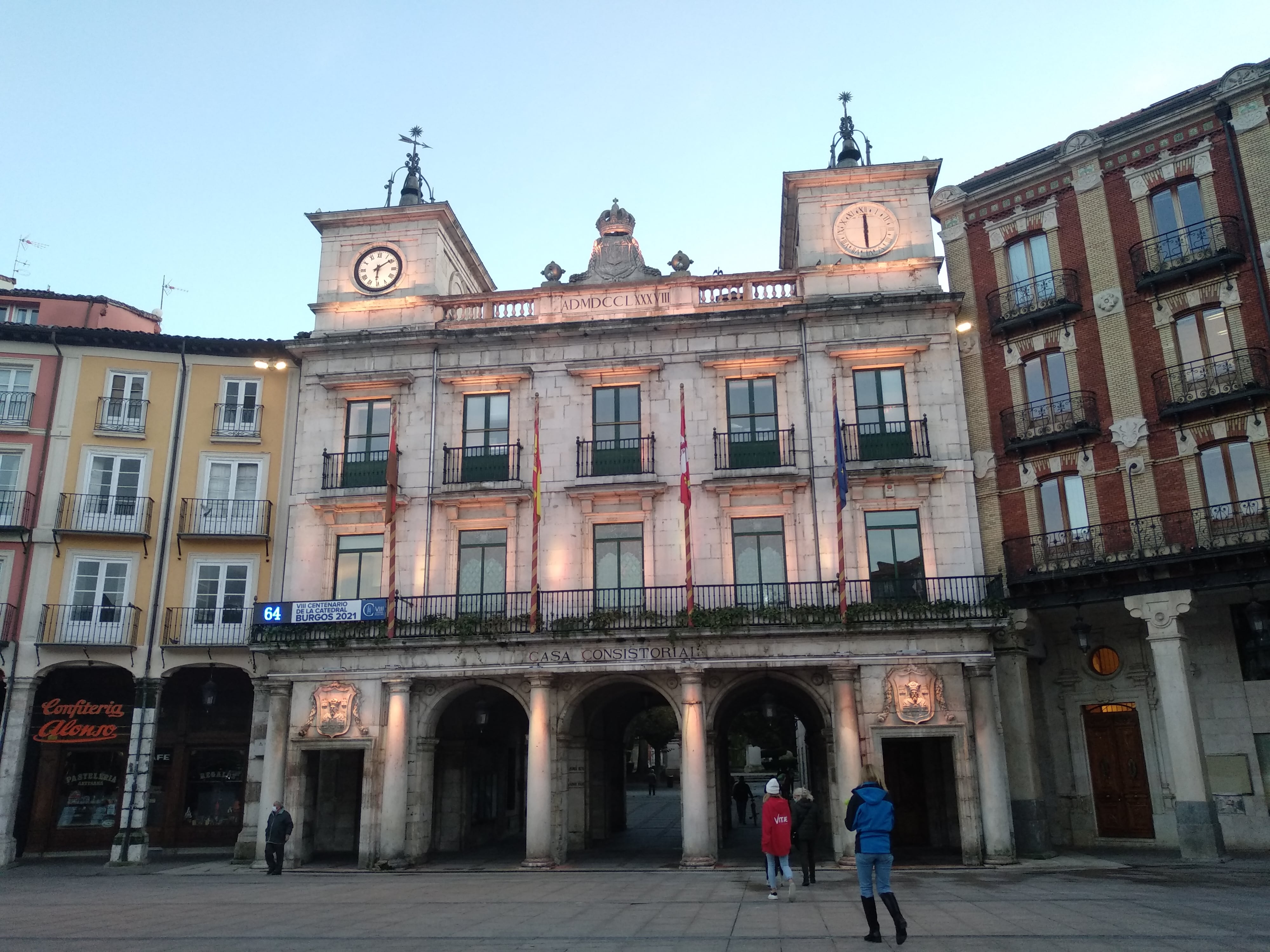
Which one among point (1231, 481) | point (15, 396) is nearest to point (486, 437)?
point (15, 396)

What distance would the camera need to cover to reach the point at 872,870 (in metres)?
12.0

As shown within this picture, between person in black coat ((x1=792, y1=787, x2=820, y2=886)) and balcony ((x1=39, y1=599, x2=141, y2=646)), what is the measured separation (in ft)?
64.4

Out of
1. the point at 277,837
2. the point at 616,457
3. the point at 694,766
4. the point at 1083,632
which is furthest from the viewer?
the point at 616,457

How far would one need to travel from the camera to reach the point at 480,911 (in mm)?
16312

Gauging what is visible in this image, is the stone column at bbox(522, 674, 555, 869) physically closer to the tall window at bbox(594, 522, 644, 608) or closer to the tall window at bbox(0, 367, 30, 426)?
the tall window at bbox(594, 522, 644, 608)

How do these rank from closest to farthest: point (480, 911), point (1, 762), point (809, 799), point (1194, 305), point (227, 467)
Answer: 1. point (480, 911)
2. point (809, 799)
3. point (1194, 305)
4. point (1, 762)
5. point (227, 467)

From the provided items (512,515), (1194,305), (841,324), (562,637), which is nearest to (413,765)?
(562,637)

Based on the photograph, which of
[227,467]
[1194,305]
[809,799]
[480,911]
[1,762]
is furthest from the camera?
[227,467]

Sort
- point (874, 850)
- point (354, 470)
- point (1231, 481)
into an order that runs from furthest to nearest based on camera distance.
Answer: point (354, 470)
point (1231, 481)
point (874, 850)

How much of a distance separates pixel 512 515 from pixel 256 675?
8.83 meters

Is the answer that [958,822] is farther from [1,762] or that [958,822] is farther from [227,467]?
[1,762]

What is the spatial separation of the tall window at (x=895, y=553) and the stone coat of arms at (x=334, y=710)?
14.1 m

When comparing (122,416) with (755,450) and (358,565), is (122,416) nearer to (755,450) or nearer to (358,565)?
(358,565)

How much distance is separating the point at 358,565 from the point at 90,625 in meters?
7.88
